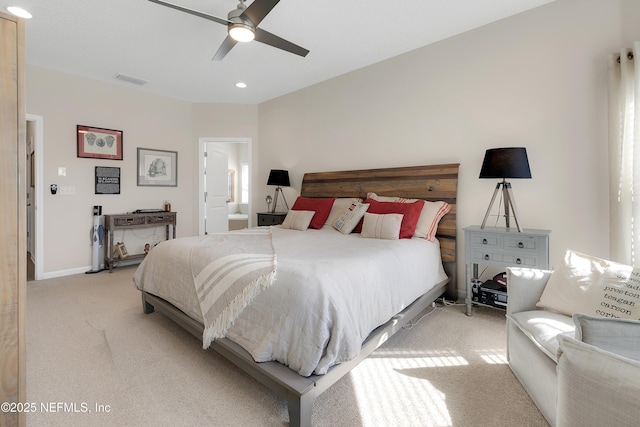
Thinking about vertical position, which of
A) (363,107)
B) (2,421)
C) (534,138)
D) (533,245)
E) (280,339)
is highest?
(363,107)

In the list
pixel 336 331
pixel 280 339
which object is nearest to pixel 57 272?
pixel 280 339

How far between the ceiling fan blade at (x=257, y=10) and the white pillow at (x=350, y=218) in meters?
1.97

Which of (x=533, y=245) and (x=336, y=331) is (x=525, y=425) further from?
(x=533, y=245)

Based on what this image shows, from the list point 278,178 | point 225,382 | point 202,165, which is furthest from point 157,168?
point 225,382

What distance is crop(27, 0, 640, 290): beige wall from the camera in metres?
2.47

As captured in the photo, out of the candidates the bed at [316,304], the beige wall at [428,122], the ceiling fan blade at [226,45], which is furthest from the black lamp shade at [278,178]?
the ceiling fan blade at [226,45]

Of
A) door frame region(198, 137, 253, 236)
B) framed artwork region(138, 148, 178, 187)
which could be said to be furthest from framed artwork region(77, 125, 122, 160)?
door frame region(198, 137, 253, 236)

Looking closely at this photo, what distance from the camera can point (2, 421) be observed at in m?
1.13

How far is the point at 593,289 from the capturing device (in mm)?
1465

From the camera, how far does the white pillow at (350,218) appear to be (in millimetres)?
3193

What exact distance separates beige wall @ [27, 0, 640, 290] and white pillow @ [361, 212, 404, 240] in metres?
0.85

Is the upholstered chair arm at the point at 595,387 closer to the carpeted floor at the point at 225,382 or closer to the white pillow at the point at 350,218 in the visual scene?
the carpeted floor at the point at 225,382

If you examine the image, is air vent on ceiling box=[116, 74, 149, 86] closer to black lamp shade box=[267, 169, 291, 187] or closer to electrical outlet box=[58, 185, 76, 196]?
electrical outlet box=[58, 185, 76, 196]

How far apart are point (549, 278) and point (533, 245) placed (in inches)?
31.8
